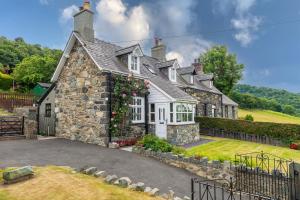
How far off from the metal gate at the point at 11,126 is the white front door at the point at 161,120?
10114 mm

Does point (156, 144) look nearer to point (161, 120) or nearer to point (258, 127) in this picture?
point (161, 120)

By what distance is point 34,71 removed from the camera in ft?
130

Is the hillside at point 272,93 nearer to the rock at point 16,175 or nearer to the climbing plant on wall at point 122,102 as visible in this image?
the climbing plant on wall at point 122,102

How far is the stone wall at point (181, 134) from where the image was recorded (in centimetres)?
1712

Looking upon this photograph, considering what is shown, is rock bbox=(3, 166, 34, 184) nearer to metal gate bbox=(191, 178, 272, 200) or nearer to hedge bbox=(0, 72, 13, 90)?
metal gate bbox=(191, 178, 272, 200)

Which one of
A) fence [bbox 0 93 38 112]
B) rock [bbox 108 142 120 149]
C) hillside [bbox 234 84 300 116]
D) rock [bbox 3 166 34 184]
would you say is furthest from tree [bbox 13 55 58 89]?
hillside [bbox 234 84 300 116]

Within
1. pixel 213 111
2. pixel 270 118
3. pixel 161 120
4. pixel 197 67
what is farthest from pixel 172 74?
pixel 270 118

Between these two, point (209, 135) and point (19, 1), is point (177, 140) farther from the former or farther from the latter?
point (19, 1)

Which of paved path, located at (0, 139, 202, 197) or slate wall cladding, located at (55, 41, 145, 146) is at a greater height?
slate wall cladding, located at (55, 41, 145, 146)

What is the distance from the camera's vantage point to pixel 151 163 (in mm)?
11250

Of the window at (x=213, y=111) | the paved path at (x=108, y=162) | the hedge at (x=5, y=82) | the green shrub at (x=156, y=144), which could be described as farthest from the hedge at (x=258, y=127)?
the hedge at (x=5, y=82)

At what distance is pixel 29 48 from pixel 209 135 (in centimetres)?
5809

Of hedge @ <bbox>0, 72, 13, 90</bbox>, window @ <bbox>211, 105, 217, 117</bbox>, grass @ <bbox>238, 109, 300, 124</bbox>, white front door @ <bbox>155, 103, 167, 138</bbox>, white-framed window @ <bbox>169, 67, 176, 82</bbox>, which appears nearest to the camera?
white front door @ <bbox>155, 103, 167, 138</bbox>

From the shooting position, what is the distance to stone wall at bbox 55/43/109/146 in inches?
600
